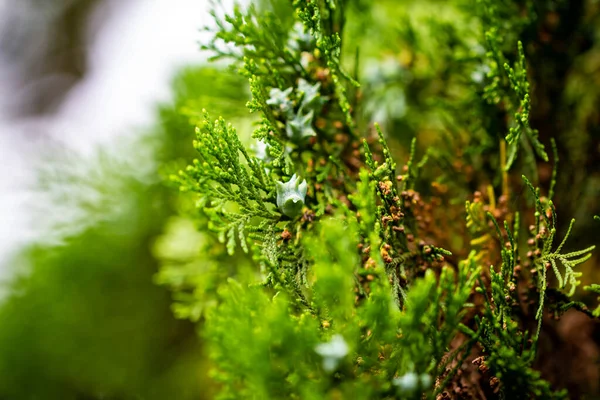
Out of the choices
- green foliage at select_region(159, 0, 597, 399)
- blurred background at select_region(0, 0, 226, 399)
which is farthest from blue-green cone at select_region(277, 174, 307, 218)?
blurred background at select_region(0, 0, 226, 399)

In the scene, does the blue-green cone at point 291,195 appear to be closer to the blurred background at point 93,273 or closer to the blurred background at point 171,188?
the blurred background at point 171,188

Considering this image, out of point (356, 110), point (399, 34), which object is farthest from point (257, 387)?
point (399, 34)

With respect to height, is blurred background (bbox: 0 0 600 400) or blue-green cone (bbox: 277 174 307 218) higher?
blurred background (bbox: 0 0 600 400)

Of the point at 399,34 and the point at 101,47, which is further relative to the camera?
the point at 101,47

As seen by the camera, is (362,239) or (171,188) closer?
(362,239)

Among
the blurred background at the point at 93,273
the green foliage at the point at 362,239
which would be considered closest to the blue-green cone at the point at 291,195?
the green foliage at the point at 362,239

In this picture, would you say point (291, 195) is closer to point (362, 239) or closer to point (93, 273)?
point (362, 239)

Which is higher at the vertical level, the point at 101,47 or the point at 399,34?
the point at 101,47

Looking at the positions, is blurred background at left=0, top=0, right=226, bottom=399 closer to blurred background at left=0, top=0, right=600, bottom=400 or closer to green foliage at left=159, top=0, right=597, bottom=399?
blurred background at left=0, top=0, right=600, bottom=400

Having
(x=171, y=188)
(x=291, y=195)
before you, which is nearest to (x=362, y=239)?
(x=291, y=195)

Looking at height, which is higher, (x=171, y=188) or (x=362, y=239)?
(x=171, y=188)

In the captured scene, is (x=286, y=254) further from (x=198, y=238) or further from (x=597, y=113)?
(x=597, y=113)
